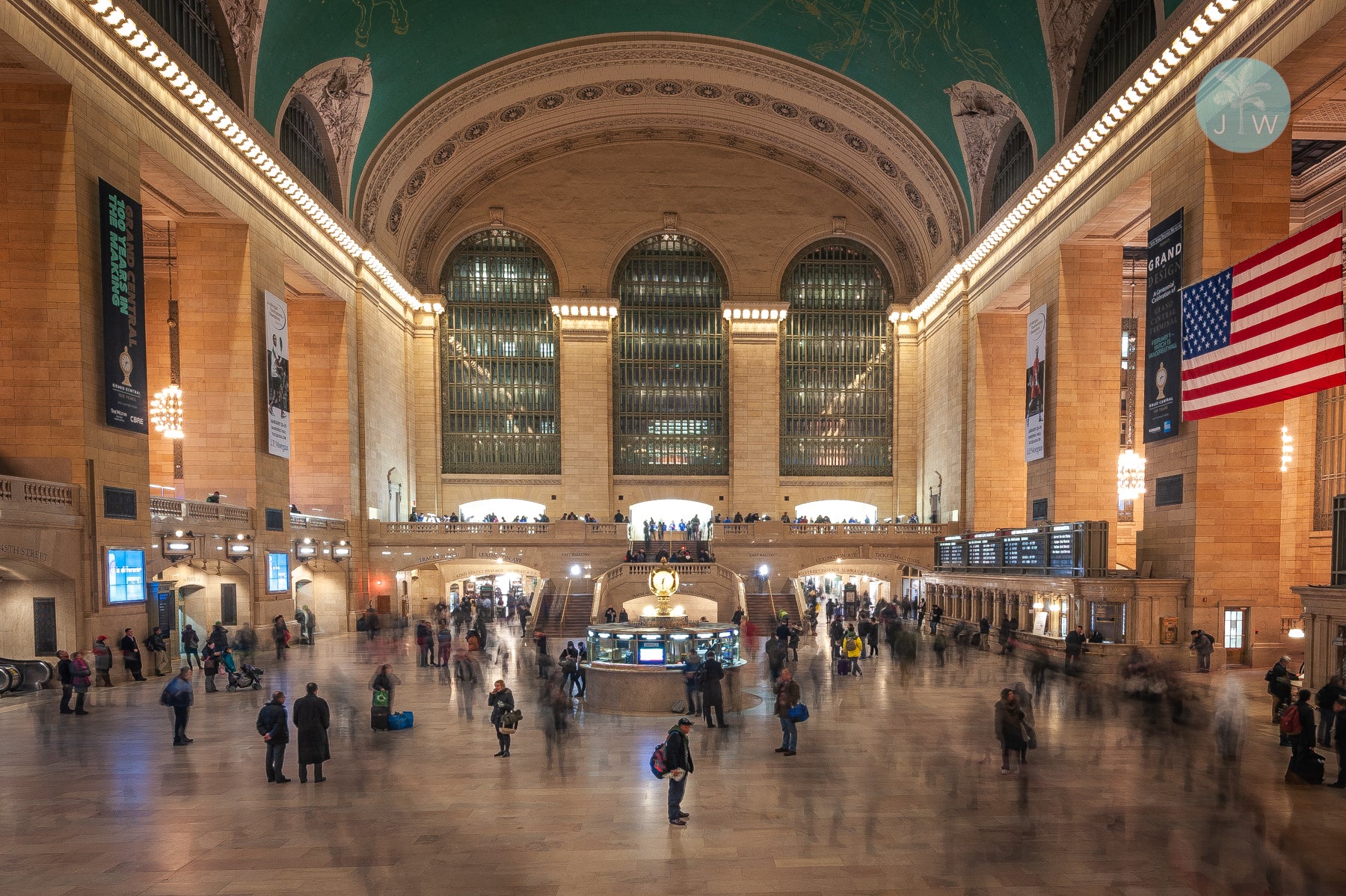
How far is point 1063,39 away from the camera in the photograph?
23.1 m

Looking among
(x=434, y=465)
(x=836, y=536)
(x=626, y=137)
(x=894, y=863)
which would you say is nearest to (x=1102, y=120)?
(x=836, y=536)

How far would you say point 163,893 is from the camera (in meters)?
6.87

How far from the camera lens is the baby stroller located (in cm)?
1678

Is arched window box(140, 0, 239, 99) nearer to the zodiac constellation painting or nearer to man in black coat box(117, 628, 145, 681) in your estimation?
man in black coat box(117, 628, 145, 681)

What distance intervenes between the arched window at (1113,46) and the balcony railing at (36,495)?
22.7m

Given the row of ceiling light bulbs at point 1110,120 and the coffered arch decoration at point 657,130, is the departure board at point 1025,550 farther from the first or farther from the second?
the coffered arch decoration at point 657,130

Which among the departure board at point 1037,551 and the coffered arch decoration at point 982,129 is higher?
the coffered arch decoration at point 982,129

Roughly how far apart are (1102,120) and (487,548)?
73.7ft

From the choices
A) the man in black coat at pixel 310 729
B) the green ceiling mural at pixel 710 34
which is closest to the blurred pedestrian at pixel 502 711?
the man in black coat at pixel 310 729

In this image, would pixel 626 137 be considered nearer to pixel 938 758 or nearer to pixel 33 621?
pixel 33 621

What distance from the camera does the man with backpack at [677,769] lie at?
8.28 m

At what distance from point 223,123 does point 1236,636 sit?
80.3 feet

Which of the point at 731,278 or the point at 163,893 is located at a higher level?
the point at 731,278

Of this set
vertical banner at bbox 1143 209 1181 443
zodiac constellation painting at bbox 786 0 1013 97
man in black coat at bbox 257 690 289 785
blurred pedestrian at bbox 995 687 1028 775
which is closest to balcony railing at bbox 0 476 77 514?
man in black coat at bbox 257 690 289 785
